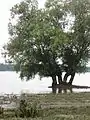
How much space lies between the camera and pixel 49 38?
49562 mm

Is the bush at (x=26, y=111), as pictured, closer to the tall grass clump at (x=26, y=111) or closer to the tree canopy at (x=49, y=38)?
the tall grass clump at (x=26, y=111)

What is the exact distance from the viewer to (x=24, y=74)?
52125 millimetres

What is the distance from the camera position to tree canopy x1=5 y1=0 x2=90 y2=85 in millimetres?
49594

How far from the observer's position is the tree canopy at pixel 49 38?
49.6 m

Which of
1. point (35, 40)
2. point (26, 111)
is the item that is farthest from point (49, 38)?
point (26, 111)

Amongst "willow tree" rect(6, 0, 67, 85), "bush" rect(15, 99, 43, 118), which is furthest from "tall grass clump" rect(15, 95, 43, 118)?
"willow tree" rect(6, 0, 67, 85)

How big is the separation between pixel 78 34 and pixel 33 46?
15.9 feet

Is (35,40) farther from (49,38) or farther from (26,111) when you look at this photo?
(26,111)

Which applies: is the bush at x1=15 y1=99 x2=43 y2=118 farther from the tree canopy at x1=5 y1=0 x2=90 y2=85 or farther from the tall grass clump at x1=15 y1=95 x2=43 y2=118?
the tree canopy at x1=5 y1=0 x2=90 y2=85

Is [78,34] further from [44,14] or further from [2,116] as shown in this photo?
[2,116]

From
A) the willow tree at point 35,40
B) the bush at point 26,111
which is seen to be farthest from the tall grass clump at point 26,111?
the willow tree at point 35,40

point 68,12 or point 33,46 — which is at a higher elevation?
point 68,12

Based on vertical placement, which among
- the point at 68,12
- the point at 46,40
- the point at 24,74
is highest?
the point at 68,12

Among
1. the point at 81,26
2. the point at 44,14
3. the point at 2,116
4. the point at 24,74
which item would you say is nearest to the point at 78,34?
the point at 81,26
